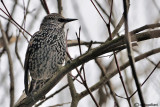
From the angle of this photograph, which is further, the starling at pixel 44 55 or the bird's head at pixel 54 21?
the bird's head at pixel 54 21

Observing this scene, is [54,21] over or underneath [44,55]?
over

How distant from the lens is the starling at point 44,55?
16.5 ft

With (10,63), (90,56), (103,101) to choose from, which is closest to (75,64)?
(90,56)

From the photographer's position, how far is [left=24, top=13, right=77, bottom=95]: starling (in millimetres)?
5035

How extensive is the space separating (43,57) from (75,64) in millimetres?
2011

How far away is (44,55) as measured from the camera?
5059 mm

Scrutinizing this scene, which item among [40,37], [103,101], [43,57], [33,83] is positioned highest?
[40,37]

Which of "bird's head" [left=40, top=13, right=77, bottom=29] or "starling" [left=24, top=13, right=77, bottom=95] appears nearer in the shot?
"starling" [left=24, top=13, right=77, bottom=95]

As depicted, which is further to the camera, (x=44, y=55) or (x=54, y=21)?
(x=54, y=21)

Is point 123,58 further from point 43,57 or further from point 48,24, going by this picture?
point 48,24

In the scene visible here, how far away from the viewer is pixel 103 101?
4.26 metres

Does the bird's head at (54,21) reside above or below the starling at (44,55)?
above

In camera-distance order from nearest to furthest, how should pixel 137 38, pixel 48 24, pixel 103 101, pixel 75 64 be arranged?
pixel 137 38 → pixel 75 64 → pixel 103 101 → pixel 48 24

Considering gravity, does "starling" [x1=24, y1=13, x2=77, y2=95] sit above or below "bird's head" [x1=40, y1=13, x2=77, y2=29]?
below
